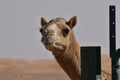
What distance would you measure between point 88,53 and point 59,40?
471cm

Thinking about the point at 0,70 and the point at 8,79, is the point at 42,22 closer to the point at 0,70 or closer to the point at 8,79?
the point at 8,79

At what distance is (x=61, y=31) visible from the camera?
26.4 feet

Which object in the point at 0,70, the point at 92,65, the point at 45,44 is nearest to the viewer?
the point at 92,65

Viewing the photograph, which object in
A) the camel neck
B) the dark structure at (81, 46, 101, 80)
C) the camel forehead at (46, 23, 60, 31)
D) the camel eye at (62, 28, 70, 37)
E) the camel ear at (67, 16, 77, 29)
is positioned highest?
the dark structure at (81, 46, 101, 80)

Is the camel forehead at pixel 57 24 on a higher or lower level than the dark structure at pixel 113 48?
lower

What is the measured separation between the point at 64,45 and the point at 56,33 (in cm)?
27

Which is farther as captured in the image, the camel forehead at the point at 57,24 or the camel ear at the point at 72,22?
the camel ear at the point at 72,22

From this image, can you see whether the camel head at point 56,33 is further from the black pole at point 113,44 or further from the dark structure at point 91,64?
the dark structure at point 91,64

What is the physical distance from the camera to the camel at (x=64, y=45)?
7.82m

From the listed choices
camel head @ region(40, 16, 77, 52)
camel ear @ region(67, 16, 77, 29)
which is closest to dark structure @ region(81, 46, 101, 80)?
camel head @ region(40, 16, 77, 52)

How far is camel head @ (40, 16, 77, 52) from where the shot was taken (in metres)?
7.58

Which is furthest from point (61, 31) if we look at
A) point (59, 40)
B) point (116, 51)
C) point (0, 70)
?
point (0, 70)

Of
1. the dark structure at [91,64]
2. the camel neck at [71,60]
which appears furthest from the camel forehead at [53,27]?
the dark structure at [91,64]

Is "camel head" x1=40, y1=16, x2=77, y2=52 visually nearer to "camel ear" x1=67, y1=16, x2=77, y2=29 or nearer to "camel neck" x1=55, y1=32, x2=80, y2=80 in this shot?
"camel ear" x1=67, y1=16, x2=77, y2=29
